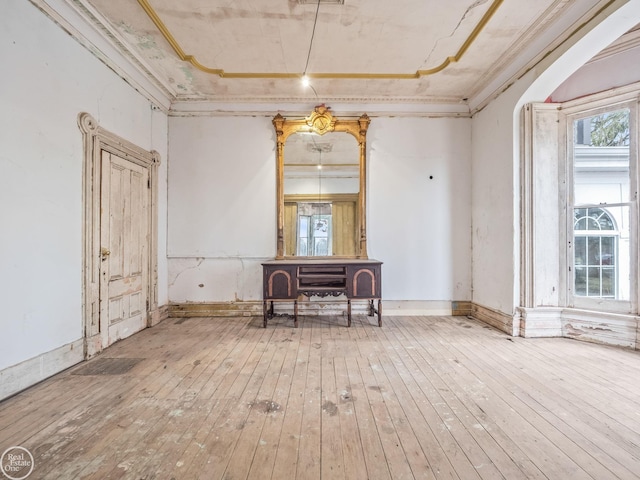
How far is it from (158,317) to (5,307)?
1965 mm

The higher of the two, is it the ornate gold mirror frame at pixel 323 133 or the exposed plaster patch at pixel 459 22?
the exposed plaster patch at pixel 459 22

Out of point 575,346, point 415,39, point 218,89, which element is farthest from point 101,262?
point 575,346

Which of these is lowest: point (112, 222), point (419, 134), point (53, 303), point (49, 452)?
point (49, 452)

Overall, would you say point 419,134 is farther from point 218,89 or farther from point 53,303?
point 53,303

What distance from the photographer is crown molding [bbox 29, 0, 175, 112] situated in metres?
2.45

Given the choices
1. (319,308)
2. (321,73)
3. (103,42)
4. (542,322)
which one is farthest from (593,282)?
(103,42)

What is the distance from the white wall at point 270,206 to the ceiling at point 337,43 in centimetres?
54

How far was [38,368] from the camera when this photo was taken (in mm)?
2273

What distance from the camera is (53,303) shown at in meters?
2.41

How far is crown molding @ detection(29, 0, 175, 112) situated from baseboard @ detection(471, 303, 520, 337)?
5.13 m

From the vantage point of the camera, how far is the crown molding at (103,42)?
245 centimetres

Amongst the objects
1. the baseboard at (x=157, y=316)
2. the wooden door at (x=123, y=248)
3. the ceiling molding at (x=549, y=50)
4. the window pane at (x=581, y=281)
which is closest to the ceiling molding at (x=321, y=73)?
the ceiling molding at (x=549, y=50)

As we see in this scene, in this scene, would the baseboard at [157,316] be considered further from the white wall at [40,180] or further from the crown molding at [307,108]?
the crown molding at [307,108]

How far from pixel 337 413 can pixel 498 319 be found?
8.99ft
